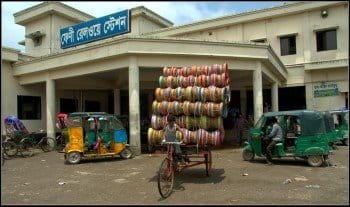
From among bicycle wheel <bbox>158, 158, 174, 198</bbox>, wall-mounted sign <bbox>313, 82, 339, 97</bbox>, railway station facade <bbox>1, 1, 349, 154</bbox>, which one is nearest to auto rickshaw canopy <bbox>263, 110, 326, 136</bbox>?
railway station facade <bbox>1, 1, 349, 154</bbox>

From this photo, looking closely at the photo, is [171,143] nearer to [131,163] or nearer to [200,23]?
[131,163]

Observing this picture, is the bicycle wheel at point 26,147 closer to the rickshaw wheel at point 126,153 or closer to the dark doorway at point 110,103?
the rickshaw wheel at point 126,153

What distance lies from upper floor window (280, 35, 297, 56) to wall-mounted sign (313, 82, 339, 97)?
3049 millimetres

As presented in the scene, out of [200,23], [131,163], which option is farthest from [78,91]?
[131,163]

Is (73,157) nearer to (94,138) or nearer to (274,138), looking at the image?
(94,138)

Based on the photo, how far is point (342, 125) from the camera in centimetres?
2092

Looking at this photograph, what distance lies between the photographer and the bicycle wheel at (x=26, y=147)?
17847 millimetres

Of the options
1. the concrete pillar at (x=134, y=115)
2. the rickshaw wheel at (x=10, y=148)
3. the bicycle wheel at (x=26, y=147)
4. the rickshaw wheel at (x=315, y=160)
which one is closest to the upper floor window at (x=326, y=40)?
the concrete pillar at (x=134, y=115)

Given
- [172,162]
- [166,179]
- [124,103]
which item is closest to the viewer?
[166,179]

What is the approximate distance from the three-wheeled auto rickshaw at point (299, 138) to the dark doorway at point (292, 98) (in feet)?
44.9

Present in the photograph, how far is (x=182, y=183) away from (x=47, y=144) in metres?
11.4

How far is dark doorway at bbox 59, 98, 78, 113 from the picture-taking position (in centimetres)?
2527

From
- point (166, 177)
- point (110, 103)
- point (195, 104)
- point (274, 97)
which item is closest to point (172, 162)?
point (166, 177)

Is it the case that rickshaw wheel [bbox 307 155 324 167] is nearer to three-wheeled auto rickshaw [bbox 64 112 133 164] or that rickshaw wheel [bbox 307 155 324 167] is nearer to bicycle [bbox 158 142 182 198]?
bicycle [bbox 158 142 182 198]
